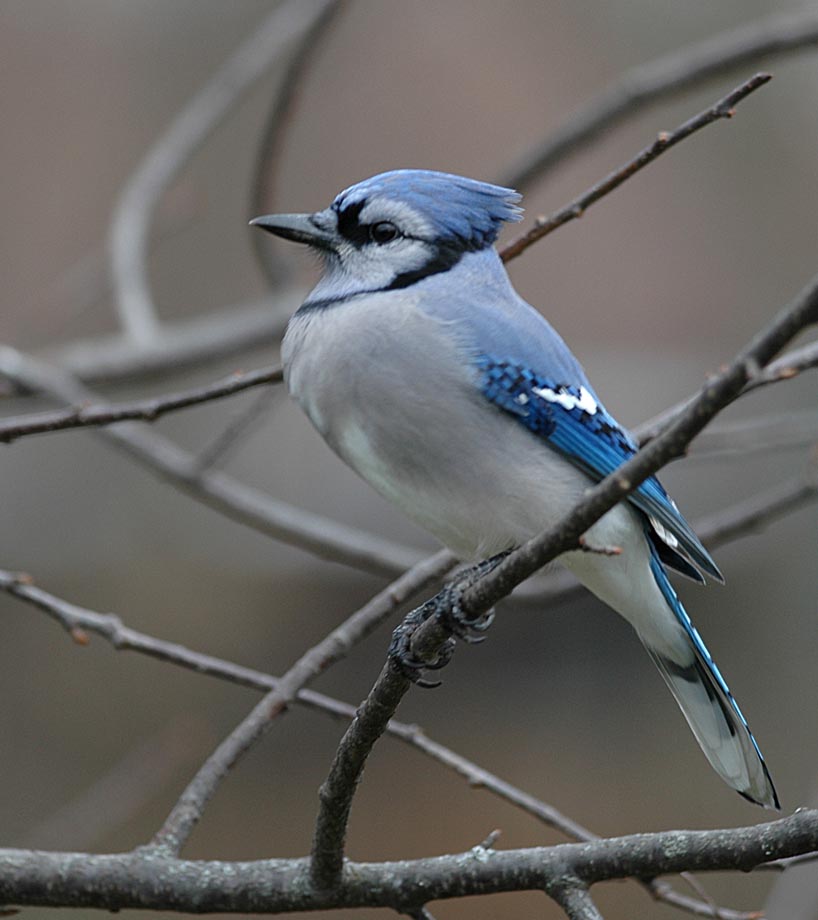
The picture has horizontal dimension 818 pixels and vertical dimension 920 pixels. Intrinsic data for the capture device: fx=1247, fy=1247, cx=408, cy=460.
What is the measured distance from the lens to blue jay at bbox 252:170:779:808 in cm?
159

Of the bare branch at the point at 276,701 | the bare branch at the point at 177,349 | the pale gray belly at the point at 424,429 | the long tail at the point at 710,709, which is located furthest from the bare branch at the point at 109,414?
the bare branch at the point at 177,349

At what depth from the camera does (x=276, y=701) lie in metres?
1.72

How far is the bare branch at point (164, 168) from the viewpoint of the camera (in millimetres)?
2820

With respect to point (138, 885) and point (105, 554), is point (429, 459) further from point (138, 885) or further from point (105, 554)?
point (105, 554)

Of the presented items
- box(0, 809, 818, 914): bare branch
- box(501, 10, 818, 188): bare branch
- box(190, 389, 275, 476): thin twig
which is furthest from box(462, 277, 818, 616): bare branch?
box(501, 10, 818, 188): bare branch

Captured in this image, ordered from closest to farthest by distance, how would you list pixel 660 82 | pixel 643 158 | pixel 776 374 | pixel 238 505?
pixel 776 374 < pixel 643 158 < pixel 238 505 < pixel 660 82

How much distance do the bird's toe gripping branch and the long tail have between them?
387mm

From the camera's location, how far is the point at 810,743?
3.74 m

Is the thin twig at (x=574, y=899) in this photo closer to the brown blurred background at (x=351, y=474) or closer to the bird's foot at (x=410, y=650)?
the bird's foot at (x=410, y=650)

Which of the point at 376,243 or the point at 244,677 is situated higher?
the point at 376,243

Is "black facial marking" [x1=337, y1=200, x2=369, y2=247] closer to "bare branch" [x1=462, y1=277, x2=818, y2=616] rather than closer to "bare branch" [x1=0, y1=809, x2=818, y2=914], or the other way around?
"bare branch" [x1=462, y1=277, x2=818, y2=616]

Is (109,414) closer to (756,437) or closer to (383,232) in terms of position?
(383,232)

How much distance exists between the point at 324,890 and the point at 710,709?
62 cm

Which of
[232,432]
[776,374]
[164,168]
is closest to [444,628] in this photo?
[776,374]
